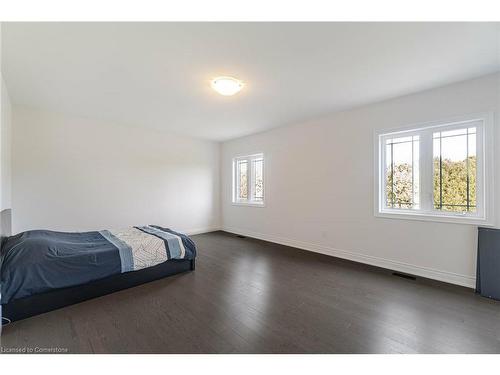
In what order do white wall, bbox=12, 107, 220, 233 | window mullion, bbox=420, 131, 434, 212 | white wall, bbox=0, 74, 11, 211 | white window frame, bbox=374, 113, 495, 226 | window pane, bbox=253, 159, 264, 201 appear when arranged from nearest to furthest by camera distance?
1. white window frame, bbox=374, 113, 495, 226
2. white wall, bbox=0, 74, 11, 211
3. window mullion, bbox=420, 131, 434, 212
4. white wall, bbox=12, 107, 220, 233
5. window pane, bbox=253, 159, 264, 201

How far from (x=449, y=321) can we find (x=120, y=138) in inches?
223

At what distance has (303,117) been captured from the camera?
13.7 feet

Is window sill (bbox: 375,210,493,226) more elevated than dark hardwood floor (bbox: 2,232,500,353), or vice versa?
window sill (bbox: 375,210,493,226)

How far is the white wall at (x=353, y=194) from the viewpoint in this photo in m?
2.76

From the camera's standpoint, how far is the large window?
5.52 metres

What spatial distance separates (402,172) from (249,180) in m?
3.36

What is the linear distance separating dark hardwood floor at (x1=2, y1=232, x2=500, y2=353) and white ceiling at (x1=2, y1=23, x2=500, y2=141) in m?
2.51

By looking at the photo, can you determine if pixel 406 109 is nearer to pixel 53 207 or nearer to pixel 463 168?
pixel 463 168

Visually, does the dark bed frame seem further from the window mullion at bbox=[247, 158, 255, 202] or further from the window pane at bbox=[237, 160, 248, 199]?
the window pane at bbox=[237, 160, 248, 199]

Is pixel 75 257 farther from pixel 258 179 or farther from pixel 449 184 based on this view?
pixel 449 184

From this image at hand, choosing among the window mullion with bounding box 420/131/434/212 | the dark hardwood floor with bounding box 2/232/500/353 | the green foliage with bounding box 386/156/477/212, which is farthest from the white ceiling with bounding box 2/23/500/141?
the dark hardwood floor with bounding box 2/232/500/353

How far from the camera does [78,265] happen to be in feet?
7.60

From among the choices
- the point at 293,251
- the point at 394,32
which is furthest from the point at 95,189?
the point at 394,32

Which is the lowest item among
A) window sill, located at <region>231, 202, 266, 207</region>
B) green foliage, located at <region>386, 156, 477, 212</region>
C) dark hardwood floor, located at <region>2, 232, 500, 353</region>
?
dark hardwood floor, located at <region>2, 232, 500, 353</region>
